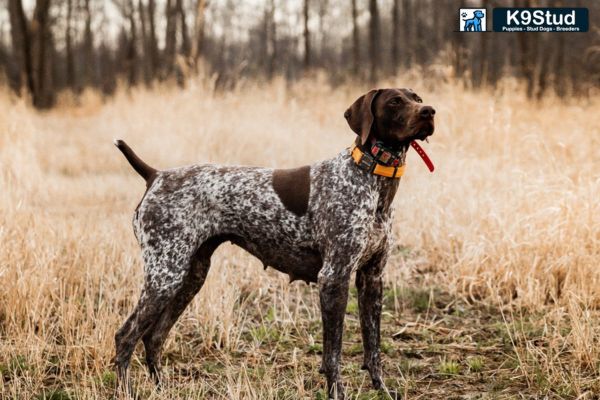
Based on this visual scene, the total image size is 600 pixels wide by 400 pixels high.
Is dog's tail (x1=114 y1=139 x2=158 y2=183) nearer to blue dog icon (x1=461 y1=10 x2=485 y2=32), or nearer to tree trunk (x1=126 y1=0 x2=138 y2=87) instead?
blue dog icon (x1=461 y1=10 x2=485 y2=32)

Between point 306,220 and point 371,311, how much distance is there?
0.64m

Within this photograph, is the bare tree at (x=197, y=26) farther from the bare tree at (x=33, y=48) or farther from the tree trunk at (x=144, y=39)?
the tree trunk at (x=144, y=39)

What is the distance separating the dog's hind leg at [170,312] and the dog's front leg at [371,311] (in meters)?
0.81

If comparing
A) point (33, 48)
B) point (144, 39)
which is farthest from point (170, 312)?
point (144, 39)

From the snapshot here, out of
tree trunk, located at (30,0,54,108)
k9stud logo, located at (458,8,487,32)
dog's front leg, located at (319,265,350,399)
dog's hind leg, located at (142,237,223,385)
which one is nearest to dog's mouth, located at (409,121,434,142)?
dog's front leg, located at (319,265,350,399)

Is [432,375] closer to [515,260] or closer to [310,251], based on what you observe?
[310,251]

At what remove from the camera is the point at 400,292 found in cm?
498

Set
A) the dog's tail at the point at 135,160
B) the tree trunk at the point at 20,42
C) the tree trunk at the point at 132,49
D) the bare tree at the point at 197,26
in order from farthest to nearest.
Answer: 1. the tree trunk at the point at 132,49
2. the tree trunk at the point at 20,42
3. the bare tree at the point at 197,26
4. the dog's tail at the point at 135,160

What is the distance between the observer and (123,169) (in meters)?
9.39

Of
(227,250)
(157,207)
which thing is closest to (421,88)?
(227,250)

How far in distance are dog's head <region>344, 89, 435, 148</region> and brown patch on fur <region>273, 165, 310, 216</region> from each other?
1.20 feet

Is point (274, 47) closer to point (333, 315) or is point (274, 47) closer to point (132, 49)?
point (132, 49)

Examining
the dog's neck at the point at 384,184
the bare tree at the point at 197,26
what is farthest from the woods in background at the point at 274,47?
the dog's neck at the point at 384,184

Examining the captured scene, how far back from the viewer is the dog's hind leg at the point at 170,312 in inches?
134
